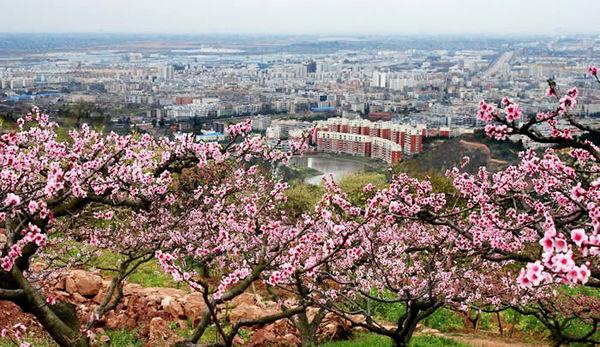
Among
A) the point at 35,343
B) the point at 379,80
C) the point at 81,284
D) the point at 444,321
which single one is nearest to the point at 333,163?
the point at 444,321

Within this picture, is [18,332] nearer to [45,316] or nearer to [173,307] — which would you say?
[45,316]

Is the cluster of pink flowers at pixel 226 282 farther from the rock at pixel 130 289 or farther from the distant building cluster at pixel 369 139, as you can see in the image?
the distant building cluster at pixel 369 139

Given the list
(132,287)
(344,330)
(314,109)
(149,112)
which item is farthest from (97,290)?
(314,109)

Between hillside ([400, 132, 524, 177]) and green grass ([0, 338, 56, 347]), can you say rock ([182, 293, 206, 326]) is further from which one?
hillside ([400, 132, 524, 177])

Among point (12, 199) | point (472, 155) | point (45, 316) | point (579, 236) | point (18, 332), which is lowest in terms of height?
point (472, 155)

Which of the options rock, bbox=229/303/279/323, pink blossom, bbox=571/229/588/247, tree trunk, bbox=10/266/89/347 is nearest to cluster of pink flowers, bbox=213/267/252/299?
tree trunk, bbox=10/266/89/347

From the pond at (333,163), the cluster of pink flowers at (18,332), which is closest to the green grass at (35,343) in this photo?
the cluster of pink flowers at (18,332)
